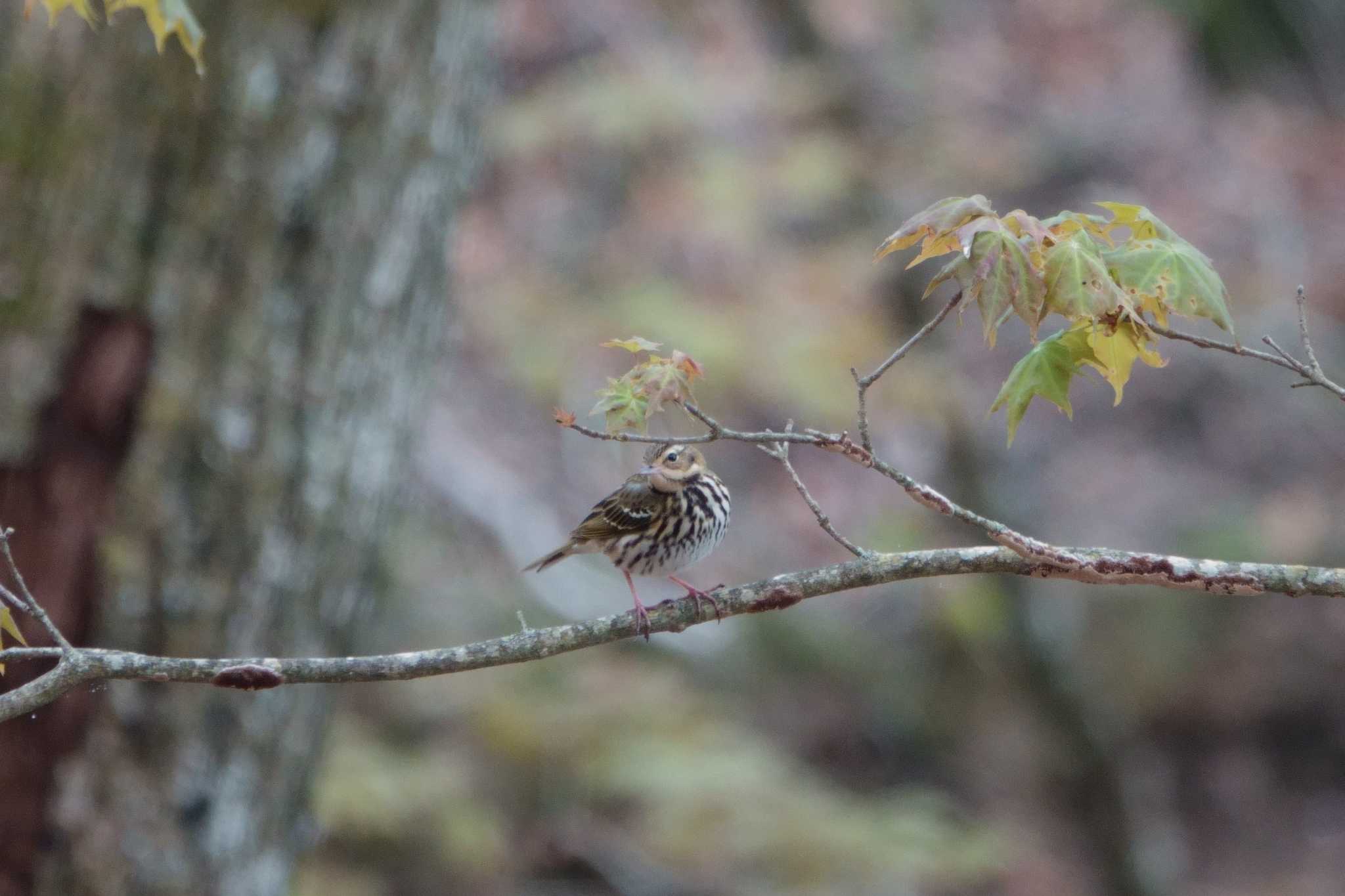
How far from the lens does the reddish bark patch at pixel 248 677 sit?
206cm

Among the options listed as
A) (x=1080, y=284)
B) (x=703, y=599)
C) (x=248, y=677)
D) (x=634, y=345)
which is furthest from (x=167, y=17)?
(x=1080, y=284)

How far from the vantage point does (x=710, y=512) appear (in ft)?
10.9

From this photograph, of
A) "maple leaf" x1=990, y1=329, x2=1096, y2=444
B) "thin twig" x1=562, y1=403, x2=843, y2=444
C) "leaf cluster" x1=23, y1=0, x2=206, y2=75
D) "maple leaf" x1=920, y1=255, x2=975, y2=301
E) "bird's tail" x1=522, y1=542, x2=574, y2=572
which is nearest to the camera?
"thin twig" x1=562, y1=403, x2=843, y2=444

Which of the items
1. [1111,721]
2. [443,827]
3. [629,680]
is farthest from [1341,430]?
[443,827]

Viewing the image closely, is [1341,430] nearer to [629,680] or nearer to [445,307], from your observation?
[629,680]

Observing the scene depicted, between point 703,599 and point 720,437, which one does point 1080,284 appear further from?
point 703,599

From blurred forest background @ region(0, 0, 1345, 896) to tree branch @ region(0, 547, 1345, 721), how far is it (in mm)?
1725

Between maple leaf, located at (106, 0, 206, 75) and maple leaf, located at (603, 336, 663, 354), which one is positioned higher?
maple leaf, located at (106, 0, 206, 75)

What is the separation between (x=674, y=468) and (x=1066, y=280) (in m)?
1.41

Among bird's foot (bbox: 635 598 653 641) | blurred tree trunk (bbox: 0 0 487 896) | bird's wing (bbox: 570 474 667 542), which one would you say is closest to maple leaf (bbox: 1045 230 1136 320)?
bird's foot (bbox: 635 598 653 641)

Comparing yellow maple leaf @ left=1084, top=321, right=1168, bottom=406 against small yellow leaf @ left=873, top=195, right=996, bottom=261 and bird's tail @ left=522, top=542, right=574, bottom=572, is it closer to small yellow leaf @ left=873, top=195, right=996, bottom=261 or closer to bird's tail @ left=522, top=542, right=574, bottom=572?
small yellow leaf @ left=873, top=195, right=996, bottom=261

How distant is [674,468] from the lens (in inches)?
131

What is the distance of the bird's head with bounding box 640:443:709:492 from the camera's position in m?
3.29

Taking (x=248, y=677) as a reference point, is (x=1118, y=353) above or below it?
above
